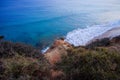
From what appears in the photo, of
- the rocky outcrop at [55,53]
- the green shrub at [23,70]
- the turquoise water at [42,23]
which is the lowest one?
the turquoise water at [42,23]

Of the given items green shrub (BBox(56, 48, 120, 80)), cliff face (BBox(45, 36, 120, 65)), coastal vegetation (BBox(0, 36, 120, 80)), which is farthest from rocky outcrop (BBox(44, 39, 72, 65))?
green shrub (BBox(56, 48, 120, 80))

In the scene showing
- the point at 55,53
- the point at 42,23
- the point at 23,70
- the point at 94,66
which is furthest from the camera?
the point at 42,23

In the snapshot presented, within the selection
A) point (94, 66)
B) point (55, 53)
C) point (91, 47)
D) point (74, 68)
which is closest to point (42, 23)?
point (55, 53)

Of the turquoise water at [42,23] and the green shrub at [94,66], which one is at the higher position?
the green shrub at [94,66]

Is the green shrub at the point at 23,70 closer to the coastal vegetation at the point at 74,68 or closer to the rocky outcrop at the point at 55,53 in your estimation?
the coastal vegetation at the point at 74,68

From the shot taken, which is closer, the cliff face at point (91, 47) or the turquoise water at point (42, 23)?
the cliff face at point (91, 47)

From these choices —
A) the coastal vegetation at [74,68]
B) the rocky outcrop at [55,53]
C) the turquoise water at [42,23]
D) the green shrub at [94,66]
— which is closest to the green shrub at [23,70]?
the coastal vegetation at [74,68]

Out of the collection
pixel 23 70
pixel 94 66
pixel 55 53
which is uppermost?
pixel 94 66

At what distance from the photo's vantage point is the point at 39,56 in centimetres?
848

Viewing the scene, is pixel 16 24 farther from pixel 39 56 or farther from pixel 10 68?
pixel 10 68

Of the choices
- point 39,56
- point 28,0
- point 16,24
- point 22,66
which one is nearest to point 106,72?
point 22,66

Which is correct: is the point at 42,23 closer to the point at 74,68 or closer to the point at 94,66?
the point at 74,68

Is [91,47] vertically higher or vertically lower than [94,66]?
lower

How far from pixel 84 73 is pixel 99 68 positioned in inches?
15.2
